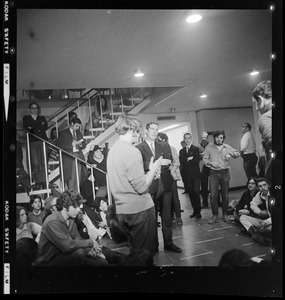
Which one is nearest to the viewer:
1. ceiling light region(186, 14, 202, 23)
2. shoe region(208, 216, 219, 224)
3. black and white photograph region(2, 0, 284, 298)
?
ceiling light region(186, 14, 202, 23)

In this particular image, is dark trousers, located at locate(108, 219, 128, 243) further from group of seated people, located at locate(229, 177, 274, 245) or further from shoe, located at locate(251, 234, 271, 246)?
shoe, located at locate(251, 234, 271, 246)

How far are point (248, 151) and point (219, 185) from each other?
35cm

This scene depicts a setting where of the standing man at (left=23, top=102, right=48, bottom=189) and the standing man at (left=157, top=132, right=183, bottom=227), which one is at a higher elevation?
the standing man at (left=23, top=102, right=48, bottom=189)

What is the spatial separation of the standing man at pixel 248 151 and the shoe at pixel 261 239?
45 centimetres

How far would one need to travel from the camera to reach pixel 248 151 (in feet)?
A: 6.65

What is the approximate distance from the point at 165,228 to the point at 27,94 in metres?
1.48

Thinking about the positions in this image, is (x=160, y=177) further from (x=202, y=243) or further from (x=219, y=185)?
(x=202, y=243)

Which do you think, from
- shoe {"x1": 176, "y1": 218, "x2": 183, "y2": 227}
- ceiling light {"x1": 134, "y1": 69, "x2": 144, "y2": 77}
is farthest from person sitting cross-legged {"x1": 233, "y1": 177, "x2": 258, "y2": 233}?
ceiling light {"x1": 134, "y1": 69, "x2": 144, "y2": 77}

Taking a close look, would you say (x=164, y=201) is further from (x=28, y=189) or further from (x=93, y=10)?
(x=93, y=10)

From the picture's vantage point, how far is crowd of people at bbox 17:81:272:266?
2014 mm

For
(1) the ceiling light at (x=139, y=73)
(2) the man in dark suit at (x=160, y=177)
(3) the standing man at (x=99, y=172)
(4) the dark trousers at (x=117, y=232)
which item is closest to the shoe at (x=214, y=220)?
(2) the man in dark suit at (x=160, y=177)

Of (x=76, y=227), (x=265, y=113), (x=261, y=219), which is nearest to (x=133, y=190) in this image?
(x=76, y=227)

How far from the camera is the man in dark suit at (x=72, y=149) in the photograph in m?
2.05

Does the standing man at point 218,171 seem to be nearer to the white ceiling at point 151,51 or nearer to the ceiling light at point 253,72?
the white ceiling at point 151,51
